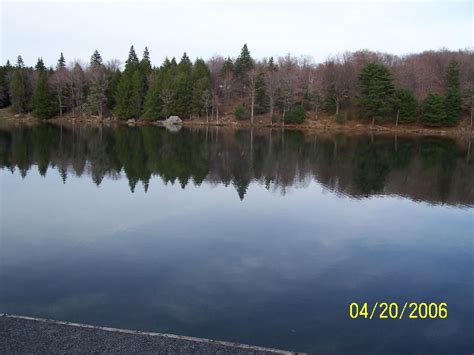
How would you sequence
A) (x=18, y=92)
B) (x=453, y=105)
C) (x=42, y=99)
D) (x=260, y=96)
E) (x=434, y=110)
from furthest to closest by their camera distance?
(x=18, y=92) → (x=42, y=99) → (x=260, y=96) → (x=453, y=105) → (x=434, y=110)

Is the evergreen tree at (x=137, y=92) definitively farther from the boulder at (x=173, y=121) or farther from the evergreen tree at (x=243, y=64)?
the evergreen tree at (x=243, y=64)

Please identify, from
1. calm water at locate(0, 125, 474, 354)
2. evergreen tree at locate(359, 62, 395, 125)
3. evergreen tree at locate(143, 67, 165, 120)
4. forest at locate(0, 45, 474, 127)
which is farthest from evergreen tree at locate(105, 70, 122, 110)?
calm water at locate(0, 125, 474, 354)

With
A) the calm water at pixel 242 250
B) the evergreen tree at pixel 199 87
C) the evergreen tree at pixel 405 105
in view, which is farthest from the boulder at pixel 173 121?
the calm water at pixel 242 250

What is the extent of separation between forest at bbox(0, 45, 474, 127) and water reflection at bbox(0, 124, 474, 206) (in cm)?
2237

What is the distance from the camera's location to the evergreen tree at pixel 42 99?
7786 cm

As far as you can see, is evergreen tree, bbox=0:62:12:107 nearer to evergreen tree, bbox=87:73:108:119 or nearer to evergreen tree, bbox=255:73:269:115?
evergreen tree, bbox=87:73:108:119

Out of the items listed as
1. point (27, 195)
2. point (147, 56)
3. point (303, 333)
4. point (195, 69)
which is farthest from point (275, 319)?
point (147, 56)

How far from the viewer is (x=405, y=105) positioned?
2682 inches

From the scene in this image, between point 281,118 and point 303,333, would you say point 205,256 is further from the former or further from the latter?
point 281,118

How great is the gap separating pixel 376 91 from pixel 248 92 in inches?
882

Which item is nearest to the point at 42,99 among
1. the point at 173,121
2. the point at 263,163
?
the point at 173,121

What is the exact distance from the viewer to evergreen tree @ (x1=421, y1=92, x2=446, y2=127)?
6609cm

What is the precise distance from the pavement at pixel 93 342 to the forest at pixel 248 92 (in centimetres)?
6507

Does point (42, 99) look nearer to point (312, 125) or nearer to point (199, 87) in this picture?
point (199, 87)
